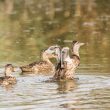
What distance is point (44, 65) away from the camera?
16.5m

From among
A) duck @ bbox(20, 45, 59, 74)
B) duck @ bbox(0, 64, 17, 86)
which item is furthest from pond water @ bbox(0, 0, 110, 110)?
duck @ bbox(20, 45, 59, 74)

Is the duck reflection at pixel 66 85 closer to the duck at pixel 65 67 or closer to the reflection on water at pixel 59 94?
the reflection on water at pixel 59 94

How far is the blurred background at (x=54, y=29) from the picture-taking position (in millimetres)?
16891

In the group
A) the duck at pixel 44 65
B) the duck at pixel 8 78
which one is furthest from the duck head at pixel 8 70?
the duck at pixel 44 65

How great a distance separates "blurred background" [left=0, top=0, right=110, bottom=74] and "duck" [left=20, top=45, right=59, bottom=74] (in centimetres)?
36

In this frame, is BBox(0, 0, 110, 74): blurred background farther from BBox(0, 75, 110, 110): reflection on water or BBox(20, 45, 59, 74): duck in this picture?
BBox(0, 75, 110, 110): reflection on water

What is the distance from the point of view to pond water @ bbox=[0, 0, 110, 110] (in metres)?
11.7

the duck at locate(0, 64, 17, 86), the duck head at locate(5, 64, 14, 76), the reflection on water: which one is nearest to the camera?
the reflection on water

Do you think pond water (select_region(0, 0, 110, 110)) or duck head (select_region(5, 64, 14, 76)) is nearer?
pond water (select_region(0, 0, 110, 110))

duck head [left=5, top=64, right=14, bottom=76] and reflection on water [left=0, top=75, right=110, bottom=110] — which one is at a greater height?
duck head [left=5, top=64, right=14, bottom=76]

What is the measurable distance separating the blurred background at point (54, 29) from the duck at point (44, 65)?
0.36m

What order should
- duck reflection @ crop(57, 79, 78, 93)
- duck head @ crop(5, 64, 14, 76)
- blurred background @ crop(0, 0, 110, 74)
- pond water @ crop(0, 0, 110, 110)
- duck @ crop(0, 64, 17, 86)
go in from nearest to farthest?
pond water @ crop(0, 0, 110, 110) < duck reflection @ crop(57, 79, 78, 93) < duck @ crop(0, 64, 17, 86) < duck head @ crop(5, 64, 14, 76) < blurred background @ crop(0, 0, 110, 74)

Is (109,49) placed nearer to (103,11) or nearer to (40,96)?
(40,96)

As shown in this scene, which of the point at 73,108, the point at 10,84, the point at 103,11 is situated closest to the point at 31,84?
the point at 10,84
